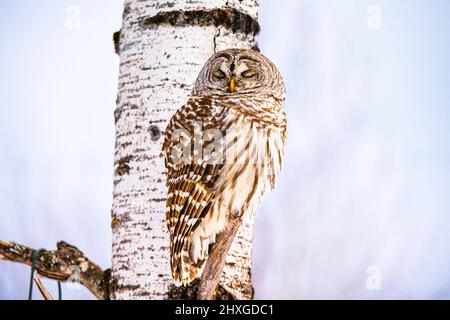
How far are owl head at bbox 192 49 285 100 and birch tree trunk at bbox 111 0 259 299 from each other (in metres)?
0.06

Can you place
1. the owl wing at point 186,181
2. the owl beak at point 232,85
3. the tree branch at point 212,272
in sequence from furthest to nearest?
the owl beak at point 232,85, the owl wing at point 186,181, the tree branch at point 212,272

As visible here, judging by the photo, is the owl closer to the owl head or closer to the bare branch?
the owl head

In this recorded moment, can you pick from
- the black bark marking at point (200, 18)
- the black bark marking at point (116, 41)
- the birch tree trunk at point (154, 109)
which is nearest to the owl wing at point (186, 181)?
the birch tree trunk at point (154, 109)

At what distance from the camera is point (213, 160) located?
2.50 m

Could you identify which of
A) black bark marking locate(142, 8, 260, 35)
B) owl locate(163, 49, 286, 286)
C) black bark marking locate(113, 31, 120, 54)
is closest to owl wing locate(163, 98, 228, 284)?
owl locate(163, 49, 286, 286)

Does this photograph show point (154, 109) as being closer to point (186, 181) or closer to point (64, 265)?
point (186, 181)

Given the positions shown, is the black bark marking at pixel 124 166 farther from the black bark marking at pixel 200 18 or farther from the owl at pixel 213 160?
the black bark marking at pixel 200 18

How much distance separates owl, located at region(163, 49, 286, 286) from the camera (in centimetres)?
246

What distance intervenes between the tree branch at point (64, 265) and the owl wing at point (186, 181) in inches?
13.8

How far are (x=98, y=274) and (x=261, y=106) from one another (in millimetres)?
774

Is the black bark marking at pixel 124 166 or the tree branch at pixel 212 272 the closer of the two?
the tree branch at pixel 212 272

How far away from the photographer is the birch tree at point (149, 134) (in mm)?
2562

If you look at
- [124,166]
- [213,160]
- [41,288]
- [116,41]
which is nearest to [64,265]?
[41,288]
